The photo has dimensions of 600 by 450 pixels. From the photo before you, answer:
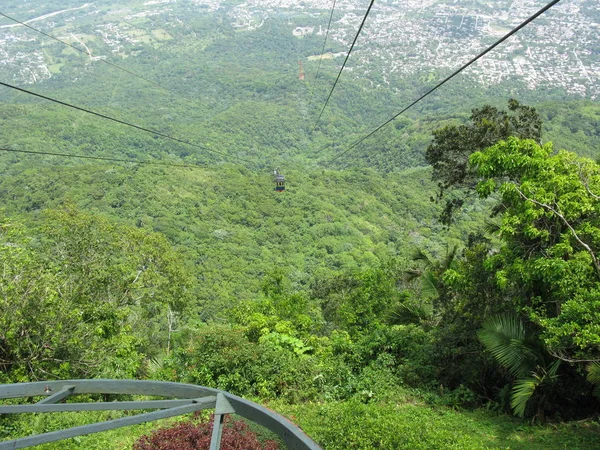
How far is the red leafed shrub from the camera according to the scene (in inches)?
126

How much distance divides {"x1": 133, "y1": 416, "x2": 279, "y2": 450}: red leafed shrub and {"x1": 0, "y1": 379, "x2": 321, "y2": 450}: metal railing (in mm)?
347

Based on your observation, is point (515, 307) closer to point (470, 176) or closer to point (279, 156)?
point (470, 176)

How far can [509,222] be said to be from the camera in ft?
23.8

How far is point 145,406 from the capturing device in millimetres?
2553

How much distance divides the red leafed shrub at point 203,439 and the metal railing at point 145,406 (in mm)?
347

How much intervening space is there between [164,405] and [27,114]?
4625 inches

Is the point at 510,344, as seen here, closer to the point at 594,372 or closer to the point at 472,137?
the point at 594,372

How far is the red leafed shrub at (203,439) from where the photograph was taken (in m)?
3.21

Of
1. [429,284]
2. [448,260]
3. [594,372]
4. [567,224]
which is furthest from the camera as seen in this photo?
[448,260]

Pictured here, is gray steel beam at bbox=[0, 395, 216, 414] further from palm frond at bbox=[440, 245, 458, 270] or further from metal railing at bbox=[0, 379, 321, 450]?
palm frond at bbox=[440, 245, 458, 270]

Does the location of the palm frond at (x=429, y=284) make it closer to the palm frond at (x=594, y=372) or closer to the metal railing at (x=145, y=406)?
the palm frond at (x=594, y=372)

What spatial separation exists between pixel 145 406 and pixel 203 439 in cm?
133

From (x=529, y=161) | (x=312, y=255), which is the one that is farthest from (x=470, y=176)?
(x=312, y=255)

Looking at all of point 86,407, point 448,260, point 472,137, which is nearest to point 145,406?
point 86,407
